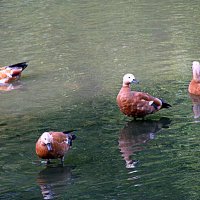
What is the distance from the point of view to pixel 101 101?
41.0ft

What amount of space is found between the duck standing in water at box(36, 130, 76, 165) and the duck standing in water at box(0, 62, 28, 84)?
17.8 feet

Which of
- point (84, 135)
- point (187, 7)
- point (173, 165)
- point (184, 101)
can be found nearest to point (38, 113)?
point (84, 135)

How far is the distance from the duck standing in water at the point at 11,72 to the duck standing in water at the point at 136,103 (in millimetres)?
4195

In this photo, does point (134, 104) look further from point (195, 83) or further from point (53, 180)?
point (53, 180)

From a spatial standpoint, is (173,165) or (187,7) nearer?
(173,165)

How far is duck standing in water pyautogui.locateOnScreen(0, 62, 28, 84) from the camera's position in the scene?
14914 millimetres

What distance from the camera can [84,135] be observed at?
1077 centimetres

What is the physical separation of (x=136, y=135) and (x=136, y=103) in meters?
0.67

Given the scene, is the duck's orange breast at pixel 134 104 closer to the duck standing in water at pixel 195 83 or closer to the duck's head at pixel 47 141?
the duck standing in water at pixel 195 83

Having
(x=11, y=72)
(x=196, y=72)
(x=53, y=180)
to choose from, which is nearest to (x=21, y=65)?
(x=11, y=72)

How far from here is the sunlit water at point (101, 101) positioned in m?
8.88

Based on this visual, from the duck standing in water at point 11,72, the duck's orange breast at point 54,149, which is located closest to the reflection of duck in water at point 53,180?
the duck's orange breast at point 54,149

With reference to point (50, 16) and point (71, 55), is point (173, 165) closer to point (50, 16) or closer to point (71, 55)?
point (71, 55)

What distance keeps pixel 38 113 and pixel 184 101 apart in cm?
263
